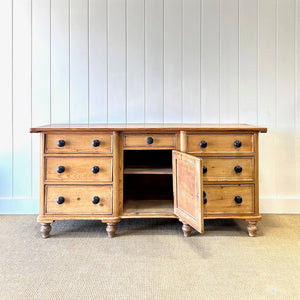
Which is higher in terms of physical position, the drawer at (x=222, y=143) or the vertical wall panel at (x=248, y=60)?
the vertical wall panel at (x=248, y=60)

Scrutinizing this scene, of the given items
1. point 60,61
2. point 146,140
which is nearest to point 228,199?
point 146,140

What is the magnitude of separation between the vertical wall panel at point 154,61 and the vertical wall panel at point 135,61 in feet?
0.14

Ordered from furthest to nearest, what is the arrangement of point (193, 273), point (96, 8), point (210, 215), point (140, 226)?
point (96, 8)
point (140, 226)
point (210, 215)
point (193, 273)

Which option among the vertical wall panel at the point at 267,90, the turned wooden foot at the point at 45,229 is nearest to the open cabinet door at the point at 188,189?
the turned wooden foot at the point at 45,229

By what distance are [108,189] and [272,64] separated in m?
1.80

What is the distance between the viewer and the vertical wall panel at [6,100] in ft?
9.85

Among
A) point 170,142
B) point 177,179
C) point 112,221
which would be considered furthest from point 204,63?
point 112,221

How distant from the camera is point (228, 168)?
8.10 feet

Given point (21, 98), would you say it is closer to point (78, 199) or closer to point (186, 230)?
point (78, 199)

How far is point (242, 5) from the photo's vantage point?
301cm

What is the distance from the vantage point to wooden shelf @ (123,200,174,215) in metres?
2.52

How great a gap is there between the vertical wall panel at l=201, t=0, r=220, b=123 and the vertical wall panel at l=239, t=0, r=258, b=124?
0.66ft

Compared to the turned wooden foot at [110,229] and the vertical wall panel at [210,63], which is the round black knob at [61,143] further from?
the vertical wall panel at [210,63]

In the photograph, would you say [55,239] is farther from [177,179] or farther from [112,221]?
[177,179]
